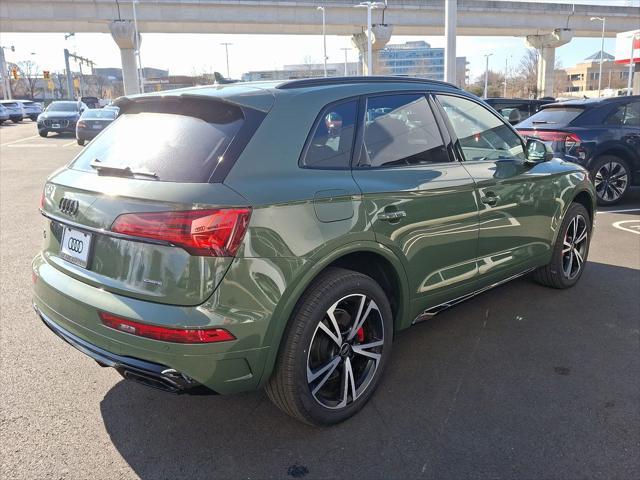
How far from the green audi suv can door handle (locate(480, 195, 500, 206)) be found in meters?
0.01

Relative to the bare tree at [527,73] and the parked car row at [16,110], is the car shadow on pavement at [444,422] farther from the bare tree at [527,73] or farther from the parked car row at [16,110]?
the bare tree at [527,73]

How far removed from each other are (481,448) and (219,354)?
1.40 m

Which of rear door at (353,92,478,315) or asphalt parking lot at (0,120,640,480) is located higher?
rear door at (353,92,478,315)

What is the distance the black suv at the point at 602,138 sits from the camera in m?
8.55

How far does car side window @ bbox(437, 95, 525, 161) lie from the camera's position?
3.80 metres

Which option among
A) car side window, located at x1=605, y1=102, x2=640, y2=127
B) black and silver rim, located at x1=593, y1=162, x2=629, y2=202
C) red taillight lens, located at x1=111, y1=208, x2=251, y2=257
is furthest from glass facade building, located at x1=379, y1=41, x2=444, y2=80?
red taillight lens, located at x1=111, y1=208, x2=251, y2=257

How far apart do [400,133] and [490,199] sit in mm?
877

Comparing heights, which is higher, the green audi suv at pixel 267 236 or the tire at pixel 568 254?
the green audi suv at pixel 267 236

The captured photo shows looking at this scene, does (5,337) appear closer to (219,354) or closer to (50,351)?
(50,351)

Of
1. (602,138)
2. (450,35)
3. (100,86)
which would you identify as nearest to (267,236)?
(602,138)

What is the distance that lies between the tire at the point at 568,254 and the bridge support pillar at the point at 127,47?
147ft

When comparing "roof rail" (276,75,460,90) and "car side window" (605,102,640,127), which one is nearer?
"roof rail" (276,75,460,90)

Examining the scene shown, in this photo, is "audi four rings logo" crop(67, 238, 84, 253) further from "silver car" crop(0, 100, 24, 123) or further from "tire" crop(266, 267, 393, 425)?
"silver car" crop(0, 100, 24, 123)

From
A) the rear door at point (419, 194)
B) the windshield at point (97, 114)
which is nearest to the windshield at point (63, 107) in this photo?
the windshield at point (97, 114)
